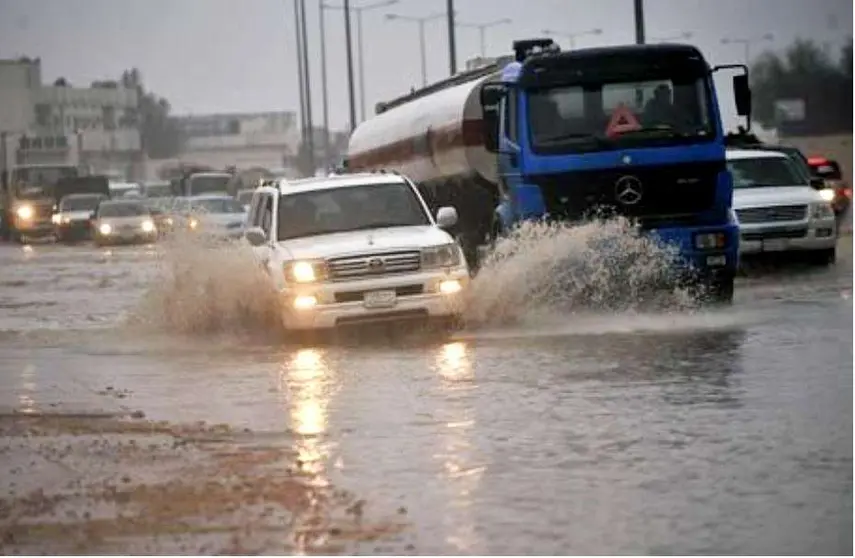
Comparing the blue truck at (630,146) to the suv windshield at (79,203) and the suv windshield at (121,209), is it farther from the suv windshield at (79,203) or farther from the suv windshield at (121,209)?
the suv windshield at (79,203)

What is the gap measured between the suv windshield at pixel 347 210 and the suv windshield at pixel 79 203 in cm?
4296

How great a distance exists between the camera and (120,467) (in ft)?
35.7

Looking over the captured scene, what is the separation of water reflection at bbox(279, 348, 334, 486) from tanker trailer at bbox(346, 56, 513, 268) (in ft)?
23.0

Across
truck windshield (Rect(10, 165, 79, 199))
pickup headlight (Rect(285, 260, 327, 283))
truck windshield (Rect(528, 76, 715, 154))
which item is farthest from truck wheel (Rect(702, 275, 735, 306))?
truck windshield (Rect(10, 165, 79, 199))

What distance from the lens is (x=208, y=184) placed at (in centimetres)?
7050

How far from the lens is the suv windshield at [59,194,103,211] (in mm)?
62000

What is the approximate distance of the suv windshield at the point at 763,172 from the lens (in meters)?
28.6

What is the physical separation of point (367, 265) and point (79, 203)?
4555 centimetres

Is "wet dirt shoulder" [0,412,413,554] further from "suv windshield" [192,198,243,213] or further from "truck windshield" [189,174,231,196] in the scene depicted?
"truck windshield" [189,174,231,196]

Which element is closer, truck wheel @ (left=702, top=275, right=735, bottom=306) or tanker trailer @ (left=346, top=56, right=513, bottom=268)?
truck wheel @ (left=702, top=275, right=735, bottom=306)

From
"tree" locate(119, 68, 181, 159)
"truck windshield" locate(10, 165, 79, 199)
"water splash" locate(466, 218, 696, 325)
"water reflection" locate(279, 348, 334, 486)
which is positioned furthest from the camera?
"tree" locate(119, 68, 181, 159)

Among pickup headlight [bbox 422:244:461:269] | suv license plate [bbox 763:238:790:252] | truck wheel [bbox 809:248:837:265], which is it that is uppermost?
pickup headlight [bbox 422:244:461:269]

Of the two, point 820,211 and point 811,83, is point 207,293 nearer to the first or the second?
point 820,211

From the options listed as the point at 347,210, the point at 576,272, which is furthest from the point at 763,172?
the point at 347,210
